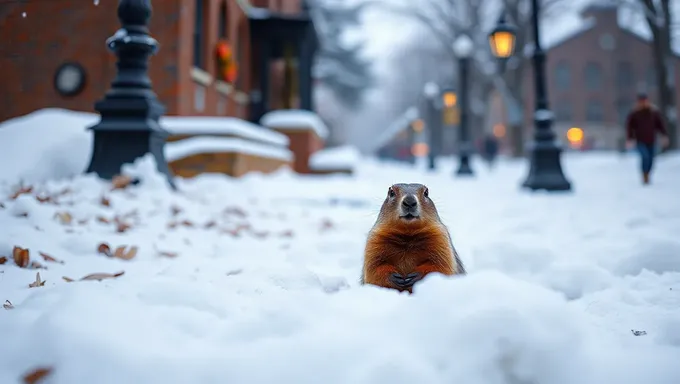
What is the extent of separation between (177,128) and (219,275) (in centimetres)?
606

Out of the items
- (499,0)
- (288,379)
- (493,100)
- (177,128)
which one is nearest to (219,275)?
(288,379)

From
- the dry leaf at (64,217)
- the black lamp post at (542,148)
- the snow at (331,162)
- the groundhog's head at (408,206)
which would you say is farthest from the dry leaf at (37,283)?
the snow at (331,162)

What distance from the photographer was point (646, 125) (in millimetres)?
8969

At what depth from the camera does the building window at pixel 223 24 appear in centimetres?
1253

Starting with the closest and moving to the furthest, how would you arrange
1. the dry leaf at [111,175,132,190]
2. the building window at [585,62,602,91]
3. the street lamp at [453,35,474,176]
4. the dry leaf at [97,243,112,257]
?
the dry leaf at [97,243,112,257] < the dry leaf at [111,175,132,190] < the street lamp at [453,35,474,176] < the building window at [585,62,602,91]

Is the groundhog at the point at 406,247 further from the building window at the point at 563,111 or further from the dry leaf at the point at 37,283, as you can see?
the building window at the point at 563,111

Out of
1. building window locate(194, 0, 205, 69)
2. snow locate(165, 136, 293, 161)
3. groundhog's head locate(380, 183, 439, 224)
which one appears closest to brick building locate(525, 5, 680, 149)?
building window locate(194, 0, 205, 69)

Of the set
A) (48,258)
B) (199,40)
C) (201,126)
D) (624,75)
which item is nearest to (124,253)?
(48,258)

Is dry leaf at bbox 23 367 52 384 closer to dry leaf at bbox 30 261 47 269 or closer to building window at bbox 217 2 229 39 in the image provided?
dry leaf at bbox 30 261 47 269

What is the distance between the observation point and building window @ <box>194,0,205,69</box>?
10250 millimetres

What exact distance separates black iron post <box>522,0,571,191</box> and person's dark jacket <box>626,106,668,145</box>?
72.8 inches

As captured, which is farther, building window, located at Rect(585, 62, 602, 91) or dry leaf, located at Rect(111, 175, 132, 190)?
building window, located at Rect(585, 62, 602, 91)

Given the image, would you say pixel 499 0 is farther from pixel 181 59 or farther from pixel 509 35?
pixel 181 59

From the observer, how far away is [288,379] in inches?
48.6
